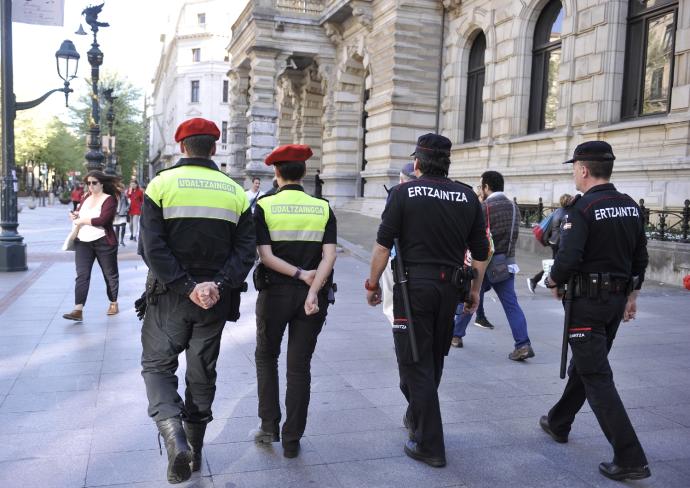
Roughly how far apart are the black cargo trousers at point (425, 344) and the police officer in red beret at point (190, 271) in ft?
3.27

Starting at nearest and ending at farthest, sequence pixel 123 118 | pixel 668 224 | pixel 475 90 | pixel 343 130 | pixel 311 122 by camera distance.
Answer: pixel 668 224 < pixel 475 90 < pixel 343 130 < pixel 311 122 < pixel 123 118

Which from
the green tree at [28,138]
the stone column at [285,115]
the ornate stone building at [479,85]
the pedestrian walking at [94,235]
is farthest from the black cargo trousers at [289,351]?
the green tree at [28,138]

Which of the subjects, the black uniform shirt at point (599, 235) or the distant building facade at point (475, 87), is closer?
the black uniform shirt at point (599, 235)

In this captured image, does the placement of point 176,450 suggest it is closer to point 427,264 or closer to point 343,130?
point 427,264

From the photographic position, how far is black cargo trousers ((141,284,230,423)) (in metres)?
3.69

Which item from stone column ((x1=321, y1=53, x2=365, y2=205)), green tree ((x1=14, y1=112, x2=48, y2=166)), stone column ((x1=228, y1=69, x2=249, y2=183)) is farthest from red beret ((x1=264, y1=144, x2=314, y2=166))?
green tree ((x1=14, y1=112, x2=48, y2=166))

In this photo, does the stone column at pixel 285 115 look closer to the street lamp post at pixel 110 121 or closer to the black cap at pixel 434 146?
the street lamp post at pixel 110 121

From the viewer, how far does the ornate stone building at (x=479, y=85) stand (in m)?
13.5

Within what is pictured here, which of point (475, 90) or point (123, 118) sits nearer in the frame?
point (475, 90)

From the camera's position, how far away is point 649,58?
1389cm

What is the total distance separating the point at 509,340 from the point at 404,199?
156 inches

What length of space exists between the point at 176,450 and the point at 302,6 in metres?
25.7

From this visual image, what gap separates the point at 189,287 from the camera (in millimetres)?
3615

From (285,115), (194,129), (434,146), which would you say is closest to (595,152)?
(434,146)
